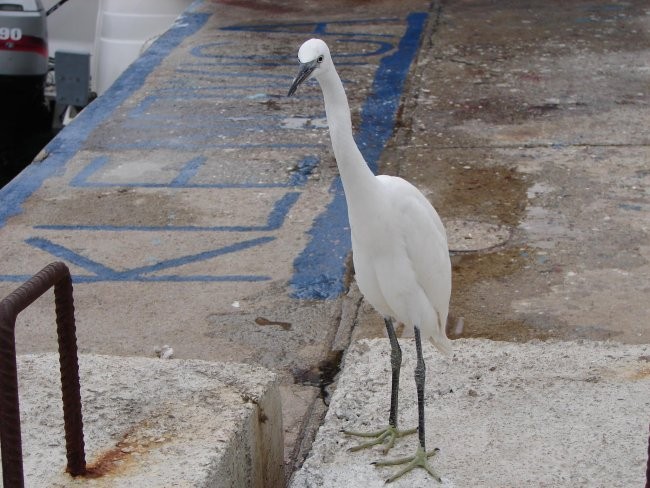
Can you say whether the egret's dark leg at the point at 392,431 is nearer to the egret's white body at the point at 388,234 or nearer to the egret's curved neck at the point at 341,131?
the egret's white body at the point at 388,234

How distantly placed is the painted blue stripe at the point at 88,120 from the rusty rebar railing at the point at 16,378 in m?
3.61

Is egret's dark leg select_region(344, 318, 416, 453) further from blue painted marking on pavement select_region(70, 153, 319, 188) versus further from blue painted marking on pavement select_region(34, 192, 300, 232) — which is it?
blue painted marking on pavement select_region(70, 153, 319, 188)

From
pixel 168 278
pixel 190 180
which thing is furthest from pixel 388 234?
pixel 190 180

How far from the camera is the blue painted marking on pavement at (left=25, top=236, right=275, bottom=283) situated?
5711 mm

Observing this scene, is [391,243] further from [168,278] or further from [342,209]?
[342,209]

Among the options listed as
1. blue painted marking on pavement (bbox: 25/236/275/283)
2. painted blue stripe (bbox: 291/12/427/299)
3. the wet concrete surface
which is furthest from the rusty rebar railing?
blue painted marking on pavement (bbox: 25/236/275/283)

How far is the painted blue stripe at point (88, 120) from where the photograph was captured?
6879mm

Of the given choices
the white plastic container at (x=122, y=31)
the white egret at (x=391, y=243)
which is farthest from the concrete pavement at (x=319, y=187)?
the white plastic container at (x=122, y=31)

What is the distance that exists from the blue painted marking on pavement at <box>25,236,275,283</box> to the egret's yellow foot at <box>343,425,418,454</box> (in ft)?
6.48

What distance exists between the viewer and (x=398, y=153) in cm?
721

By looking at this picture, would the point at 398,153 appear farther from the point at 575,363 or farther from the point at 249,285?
the point at 575,363

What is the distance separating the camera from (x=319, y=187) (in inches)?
266

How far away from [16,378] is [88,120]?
588 cm

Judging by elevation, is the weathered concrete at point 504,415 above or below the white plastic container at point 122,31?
above
